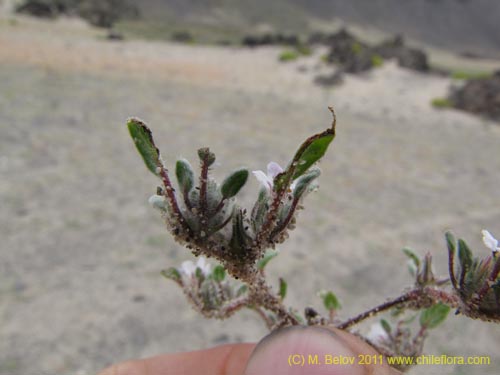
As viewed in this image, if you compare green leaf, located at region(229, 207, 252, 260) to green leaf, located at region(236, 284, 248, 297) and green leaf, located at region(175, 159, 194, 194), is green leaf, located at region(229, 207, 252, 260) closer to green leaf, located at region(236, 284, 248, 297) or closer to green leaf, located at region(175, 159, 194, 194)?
green leaf, located at region(175, 159, 194, 194)

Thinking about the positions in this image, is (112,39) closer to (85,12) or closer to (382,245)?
(85,12)

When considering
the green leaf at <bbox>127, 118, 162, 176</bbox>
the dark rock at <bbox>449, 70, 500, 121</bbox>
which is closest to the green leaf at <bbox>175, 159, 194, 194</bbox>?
the green leaf at <bbox>127, 118, 162, 176</bbox>

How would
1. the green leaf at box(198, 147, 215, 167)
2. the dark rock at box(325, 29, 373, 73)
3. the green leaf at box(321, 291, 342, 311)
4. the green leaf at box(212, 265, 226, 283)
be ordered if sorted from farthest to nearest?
1. the dark rock at box(325, 29, 373, 73)
2. the green leaf at box(321, 291, 342, 311)
3. the green leaf at box(212, 265, 226, 283)
4. the green leaf at box(198, 147, 215, 167)

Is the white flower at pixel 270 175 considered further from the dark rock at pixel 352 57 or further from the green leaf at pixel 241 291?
the dark rock at pixel 352 57

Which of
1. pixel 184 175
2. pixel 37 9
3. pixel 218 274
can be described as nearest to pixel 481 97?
pixel 218 274

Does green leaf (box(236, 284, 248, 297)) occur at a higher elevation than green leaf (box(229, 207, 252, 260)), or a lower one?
lower

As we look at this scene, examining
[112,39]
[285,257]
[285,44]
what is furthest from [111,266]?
[285,44]

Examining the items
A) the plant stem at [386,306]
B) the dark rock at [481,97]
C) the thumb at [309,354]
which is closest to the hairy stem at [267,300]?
the thumb at [309,354]
